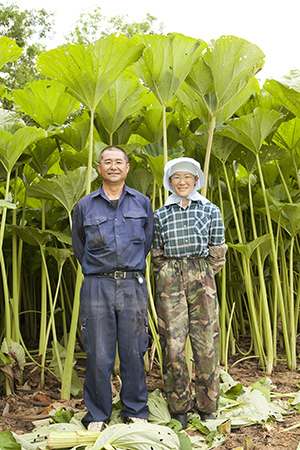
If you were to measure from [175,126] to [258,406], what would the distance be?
3.06 m

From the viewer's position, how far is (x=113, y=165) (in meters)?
3.15

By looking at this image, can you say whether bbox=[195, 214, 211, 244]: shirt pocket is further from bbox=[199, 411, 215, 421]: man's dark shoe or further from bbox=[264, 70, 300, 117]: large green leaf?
bbox=[264, 70, 300, 117]: large green leaf

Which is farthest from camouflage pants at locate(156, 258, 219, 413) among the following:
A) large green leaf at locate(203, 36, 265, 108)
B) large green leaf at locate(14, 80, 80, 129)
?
large green leaf at locate(14, 80, 80, 129)

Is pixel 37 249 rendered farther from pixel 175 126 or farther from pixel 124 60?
pixel 124 60

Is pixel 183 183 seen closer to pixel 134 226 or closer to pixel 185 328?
pixel 134 226

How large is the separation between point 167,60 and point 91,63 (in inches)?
28.3

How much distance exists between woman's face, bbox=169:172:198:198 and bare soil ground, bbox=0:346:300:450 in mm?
1778

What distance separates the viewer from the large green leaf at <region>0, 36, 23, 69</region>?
4.08m

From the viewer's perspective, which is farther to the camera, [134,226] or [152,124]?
[152,124]

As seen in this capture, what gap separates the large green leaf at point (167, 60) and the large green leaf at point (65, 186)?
1.04m

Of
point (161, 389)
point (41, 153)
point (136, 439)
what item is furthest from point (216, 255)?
point (41, 153)

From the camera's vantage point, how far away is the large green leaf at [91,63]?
12.0ft

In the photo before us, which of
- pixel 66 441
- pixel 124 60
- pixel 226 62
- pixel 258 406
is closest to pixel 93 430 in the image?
pixel 66 441

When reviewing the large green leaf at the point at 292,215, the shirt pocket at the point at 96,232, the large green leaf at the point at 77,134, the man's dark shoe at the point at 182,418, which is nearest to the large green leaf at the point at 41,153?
the large green leaf at the point at 77,134
